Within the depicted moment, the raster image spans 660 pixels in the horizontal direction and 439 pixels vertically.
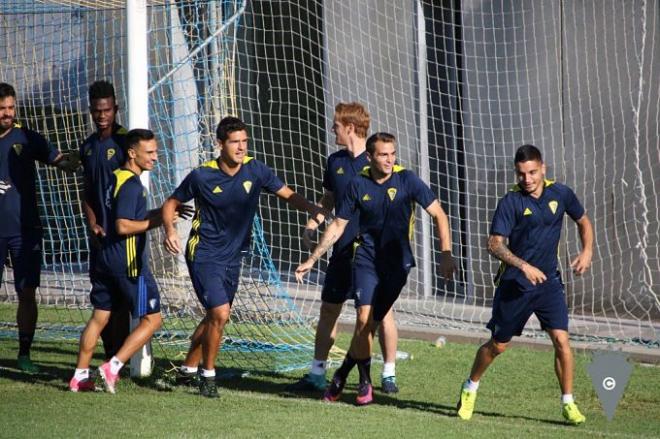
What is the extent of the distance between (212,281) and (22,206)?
2.02 m

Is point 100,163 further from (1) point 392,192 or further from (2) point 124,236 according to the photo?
(1) point 392,192

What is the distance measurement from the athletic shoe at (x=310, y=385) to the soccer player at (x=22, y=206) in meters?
2.09

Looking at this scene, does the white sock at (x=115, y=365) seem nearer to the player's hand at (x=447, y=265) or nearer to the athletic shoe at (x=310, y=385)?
the athletic shoe at (x=310, y=385)

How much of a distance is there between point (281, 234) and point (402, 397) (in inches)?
215

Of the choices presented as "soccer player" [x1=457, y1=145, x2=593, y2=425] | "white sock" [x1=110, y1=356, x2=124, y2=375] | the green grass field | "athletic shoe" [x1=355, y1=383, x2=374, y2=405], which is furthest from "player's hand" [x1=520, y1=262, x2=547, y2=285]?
"white sock" [x1=110, y1=356, x2=124, y2=375]

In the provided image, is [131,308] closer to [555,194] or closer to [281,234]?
[555,194]

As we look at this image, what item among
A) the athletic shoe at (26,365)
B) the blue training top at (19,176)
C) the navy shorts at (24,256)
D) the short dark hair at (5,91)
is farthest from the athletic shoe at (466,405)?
the short dark hair at (5,91)

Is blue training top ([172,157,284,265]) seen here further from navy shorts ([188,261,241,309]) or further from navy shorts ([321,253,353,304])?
navy shorts ([321,253,353,304])

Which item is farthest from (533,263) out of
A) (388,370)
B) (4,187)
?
(4,187)

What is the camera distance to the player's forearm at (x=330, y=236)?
837 centimetres

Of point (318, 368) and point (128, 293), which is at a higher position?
point (128, 293)

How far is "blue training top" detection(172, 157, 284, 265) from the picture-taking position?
8.67 metres

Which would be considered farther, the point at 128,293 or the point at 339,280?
the point at 339,280

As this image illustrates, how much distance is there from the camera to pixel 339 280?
9.20 meters
